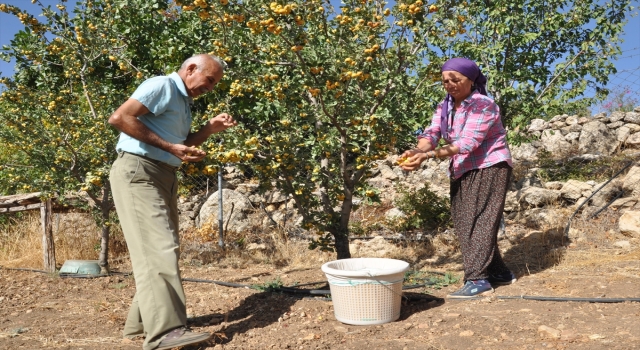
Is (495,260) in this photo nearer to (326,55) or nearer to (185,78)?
(326,55)

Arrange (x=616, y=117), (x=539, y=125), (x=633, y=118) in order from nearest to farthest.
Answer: (x=633, y=118), (x=616, y=117), (x=539, y=125)

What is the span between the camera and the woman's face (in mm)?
3600

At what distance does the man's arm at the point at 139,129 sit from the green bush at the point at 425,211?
397 cm

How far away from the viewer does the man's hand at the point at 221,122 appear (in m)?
3.21

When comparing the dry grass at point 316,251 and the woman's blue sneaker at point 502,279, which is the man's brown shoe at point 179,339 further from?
the dry grass at point 316,251

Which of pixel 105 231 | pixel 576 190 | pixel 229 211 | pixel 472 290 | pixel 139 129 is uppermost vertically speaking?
pixel 139 129

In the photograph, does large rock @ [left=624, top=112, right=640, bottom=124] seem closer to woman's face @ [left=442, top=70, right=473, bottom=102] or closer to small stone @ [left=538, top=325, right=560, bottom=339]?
woman's face @ [left=442, top=70, right=473, bottom=102]

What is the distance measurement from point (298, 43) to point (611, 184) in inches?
→ 179

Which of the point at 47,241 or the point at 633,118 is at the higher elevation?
the point at 633,118

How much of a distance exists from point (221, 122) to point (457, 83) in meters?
1.48

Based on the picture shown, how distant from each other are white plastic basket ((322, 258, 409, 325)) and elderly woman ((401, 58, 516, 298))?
0.60m

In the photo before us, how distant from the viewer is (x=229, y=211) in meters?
7.48

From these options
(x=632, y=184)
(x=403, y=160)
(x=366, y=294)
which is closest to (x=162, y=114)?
(x=403, y=160)

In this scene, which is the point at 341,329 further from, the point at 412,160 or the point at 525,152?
the point at 525,152
